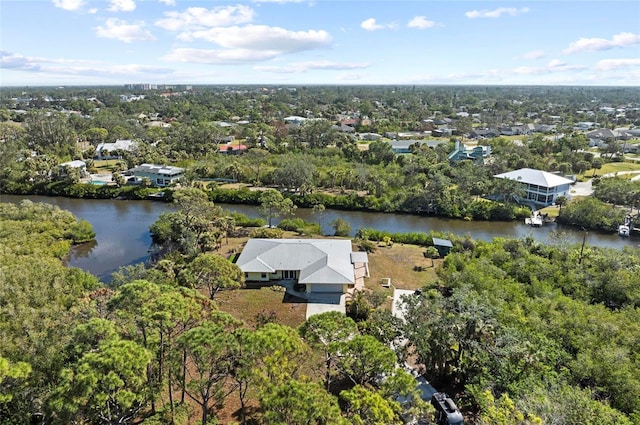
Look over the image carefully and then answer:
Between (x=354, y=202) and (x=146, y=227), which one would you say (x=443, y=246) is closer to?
(x=354, y=202)

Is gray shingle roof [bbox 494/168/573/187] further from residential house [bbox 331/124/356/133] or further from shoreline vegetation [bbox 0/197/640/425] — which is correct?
residential house [bbox 331/124/356/133]

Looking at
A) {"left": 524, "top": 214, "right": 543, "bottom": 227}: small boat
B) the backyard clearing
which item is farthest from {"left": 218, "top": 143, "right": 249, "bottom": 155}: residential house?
{"left": 524, "top": 214, "right": 543, "bottom": 227}: small boat

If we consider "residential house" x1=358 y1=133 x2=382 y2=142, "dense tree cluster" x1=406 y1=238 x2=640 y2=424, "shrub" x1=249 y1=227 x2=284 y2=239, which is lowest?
"shrub" x1=249 y1=227 x2=284 y2=239

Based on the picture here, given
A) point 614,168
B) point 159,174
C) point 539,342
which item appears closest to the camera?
point 539,342

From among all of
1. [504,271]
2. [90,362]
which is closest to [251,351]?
[90,362]

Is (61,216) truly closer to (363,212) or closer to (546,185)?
(363,212)

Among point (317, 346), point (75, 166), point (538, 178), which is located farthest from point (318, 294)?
point (75, 166)
